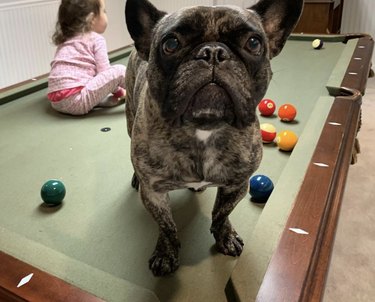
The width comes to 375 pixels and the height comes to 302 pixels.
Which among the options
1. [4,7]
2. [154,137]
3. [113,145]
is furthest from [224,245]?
[4,7]

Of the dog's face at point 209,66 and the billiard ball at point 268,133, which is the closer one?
the dog's face at point 209,66

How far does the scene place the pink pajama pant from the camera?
2418 mm

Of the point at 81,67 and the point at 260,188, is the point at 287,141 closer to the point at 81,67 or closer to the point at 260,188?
the point at 260,188

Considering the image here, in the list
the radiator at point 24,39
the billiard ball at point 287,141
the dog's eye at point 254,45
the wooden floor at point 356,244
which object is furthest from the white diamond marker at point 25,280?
the radiator at point 24,39

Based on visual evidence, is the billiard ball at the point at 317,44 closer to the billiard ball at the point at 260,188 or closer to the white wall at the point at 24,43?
the billiard ball at the point at 260,188

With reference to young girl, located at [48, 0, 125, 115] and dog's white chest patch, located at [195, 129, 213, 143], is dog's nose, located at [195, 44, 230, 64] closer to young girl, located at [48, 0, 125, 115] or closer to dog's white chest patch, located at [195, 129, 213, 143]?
dog's white chest patch, located at [195, 129, 213, 143]

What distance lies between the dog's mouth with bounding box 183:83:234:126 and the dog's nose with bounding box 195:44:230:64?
0.06 metres

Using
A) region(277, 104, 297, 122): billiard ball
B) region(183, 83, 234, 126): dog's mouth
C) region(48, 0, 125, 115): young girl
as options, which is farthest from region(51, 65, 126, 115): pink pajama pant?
region(183, 83, 234, 126): dog's mouth

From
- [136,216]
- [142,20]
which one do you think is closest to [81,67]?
[136,216]

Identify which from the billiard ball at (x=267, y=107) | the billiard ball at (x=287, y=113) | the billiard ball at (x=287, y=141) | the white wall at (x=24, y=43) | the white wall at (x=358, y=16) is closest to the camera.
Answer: the billiard ball at (x=287, y=141)

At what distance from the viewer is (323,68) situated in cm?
283

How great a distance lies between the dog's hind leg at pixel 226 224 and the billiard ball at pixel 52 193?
0.61 metres

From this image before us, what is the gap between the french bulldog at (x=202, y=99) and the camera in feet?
3.09

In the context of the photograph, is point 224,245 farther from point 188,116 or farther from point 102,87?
point 102,87
